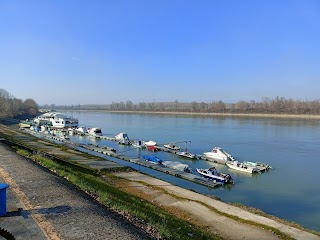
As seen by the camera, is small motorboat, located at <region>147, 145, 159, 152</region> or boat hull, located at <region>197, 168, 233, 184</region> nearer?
boat hull, located at <region>197, 168, 233, 184</region>

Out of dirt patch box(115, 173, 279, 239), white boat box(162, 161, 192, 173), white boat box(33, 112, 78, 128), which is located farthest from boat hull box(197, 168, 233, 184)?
white boat box(33, 112, 78, 128)

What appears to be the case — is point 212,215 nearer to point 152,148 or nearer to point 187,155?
point 187,155

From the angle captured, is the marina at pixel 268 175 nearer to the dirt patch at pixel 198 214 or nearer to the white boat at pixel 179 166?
the white boat at pixel 179 166

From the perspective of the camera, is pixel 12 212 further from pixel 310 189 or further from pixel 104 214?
pixel 310 189

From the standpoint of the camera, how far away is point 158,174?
2914 centimetres

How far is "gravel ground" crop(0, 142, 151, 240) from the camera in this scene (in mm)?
7277

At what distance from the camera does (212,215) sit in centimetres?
1650

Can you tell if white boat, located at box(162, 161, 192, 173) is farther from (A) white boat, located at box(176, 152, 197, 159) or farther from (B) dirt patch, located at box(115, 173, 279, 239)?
(B) dirt patch, located at box(115, 173, 279, 239)

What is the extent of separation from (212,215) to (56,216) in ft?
33.9

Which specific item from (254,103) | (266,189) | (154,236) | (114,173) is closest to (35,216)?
(154,236)

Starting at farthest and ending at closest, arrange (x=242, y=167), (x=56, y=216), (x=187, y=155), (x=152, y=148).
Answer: (x=152, y=148) → (x=187, y=155) → (x=242, y=167) → (x=56, y=216)

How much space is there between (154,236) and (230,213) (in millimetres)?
10014

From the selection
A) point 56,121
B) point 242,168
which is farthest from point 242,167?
point 56,121

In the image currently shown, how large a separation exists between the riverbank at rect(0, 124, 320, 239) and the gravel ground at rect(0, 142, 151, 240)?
704 cm
